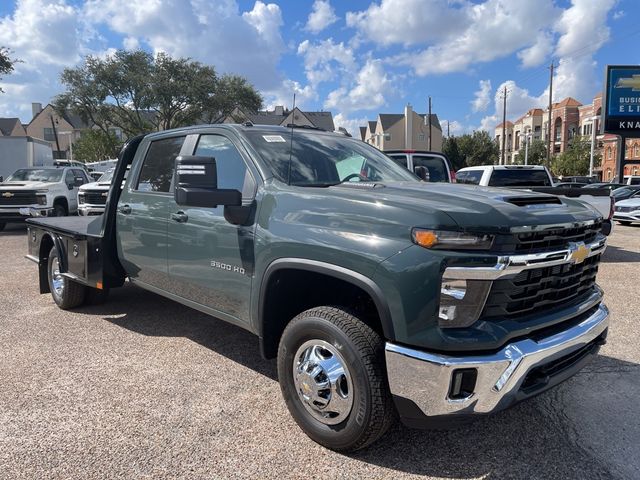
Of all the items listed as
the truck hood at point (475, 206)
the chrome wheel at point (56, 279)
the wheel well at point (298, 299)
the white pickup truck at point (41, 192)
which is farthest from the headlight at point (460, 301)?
the white pickup truck at point (41, 192)

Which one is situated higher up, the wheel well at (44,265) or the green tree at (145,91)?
the green tree at (145,91)

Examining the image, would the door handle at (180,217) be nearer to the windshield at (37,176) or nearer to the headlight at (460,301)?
the headlight at (460,301)

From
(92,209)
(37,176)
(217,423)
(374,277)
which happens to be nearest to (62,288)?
(217,423)

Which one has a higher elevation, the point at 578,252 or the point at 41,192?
the point at 41,192

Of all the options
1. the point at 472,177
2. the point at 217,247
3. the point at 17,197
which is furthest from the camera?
the point at 17,197

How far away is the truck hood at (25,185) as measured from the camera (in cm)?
1360

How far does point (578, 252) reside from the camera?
9.27 ft

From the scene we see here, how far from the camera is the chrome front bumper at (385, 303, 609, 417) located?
2373 mm

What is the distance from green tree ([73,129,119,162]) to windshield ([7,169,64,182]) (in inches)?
1225

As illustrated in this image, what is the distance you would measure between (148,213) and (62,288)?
2185mm

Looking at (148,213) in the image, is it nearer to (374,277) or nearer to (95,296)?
(95,296)

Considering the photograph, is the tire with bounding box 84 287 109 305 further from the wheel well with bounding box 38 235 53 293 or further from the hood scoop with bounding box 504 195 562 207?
the hood scoop with bounding box 504 195 562 207

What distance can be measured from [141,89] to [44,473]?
37.6 meters

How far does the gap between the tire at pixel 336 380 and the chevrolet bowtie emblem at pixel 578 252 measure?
1130 mm
